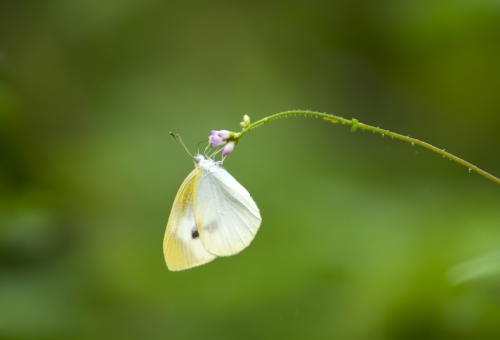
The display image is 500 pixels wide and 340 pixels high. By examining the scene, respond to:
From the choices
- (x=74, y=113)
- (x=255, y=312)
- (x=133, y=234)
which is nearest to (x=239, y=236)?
(x=255, y=312)

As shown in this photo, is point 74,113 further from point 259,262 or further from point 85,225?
point 259,262

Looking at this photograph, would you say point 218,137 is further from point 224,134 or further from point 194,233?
point 194,233

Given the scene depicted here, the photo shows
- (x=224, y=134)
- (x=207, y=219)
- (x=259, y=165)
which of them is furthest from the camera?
(x=259, y=165)

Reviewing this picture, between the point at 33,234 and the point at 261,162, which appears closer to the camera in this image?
the point at 33,234

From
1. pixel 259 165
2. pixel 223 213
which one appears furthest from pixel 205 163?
pixel 259 165

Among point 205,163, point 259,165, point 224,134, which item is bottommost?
point 224,134

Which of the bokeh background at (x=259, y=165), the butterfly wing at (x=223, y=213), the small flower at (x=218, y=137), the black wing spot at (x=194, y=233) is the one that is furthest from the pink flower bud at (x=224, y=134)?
the bokeh background at (x=259, y=165)

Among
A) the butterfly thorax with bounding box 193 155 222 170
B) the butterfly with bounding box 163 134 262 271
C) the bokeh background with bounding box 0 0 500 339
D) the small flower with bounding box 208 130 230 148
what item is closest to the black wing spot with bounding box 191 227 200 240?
the butterfly with bounding box 163 134 262 271
